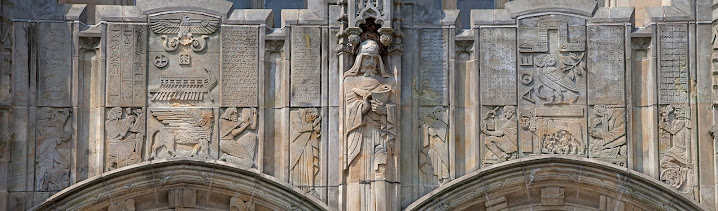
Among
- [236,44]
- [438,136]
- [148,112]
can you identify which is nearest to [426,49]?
[438,136]

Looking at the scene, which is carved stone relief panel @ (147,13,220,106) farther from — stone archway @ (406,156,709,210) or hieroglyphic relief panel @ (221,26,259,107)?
stone archway @ (406,156,709,210)

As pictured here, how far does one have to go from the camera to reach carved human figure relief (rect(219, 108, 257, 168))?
2234 cm

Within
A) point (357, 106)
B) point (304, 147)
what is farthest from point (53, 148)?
point (357, 106)

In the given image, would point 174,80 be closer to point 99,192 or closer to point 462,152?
point 99,192

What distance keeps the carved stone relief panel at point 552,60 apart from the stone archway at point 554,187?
0.98m

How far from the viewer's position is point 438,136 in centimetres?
2245

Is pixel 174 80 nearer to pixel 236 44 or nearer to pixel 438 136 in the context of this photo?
pixel 236 44

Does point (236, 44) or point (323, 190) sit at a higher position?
point (236, 44)

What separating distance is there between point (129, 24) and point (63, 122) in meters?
1.77

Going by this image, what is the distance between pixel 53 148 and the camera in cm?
2230

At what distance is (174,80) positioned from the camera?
22516 millimetres

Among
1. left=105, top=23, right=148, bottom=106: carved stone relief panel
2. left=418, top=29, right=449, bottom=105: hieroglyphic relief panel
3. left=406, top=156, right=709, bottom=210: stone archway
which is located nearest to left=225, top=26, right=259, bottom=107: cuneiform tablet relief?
left=105, top=23, right=148, bottom=106: carved stone relief panel

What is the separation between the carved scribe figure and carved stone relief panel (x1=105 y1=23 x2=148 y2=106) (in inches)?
267

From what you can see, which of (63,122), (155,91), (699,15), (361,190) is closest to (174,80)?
(155,91)
